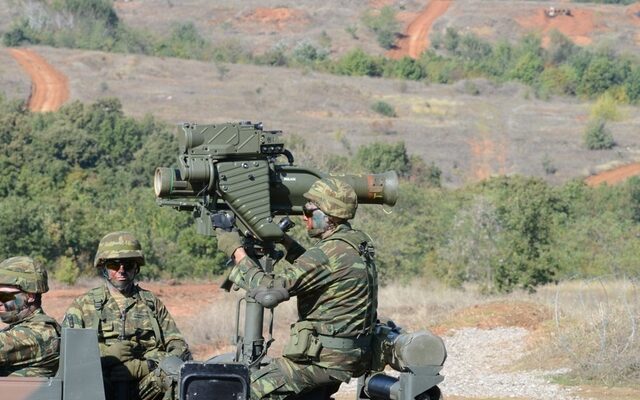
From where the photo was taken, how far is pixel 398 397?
21.3 ft

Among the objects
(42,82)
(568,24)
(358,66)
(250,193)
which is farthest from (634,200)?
→ (568,24)

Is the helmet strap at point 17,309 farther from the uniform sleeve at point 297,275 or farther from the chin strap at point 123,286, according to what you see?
the uniform sleeve at point 297,275

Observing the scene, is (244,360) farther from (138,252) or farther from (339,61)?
(339,61)

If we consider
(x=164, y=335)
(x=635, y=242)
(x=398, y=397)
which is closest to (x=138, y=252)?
(x=164, y=335)

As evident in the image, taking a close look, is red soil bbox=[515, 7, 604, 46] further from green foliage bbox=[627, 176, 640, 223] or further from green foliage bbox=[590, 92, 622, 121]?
green foliage bbox=[627, 176, 640, 223]

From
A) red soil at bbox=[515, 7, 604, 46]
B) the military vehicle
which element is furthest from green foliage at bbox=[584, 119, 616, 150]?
the military vehicle

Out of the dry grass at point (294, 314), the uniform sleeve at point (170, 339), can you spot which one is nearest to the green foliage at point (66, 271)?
the dry grass at point (294, 314)

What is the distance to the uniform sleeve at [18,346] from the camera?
6.44 metres

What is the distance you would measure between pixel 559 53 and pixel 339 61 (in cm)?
1259

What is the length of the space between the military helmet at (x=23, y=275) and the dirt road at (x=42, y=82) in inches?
1727

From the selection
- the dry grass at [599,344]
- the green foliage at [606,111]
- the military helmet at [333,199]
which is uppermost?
the military helmet at [333,199]

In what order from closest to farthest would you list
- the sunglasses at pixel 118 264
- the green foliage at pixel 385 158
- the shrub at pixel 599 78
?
1. the sunglasses at pixel 118 264
2. the green foliage at pixel 385 158
3. the shrub at pixel 599 78

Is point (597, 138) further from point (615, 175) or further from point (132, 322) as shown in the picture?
point (132, 322)

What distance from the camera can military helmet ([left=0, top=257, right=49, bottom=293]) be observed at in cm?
661
